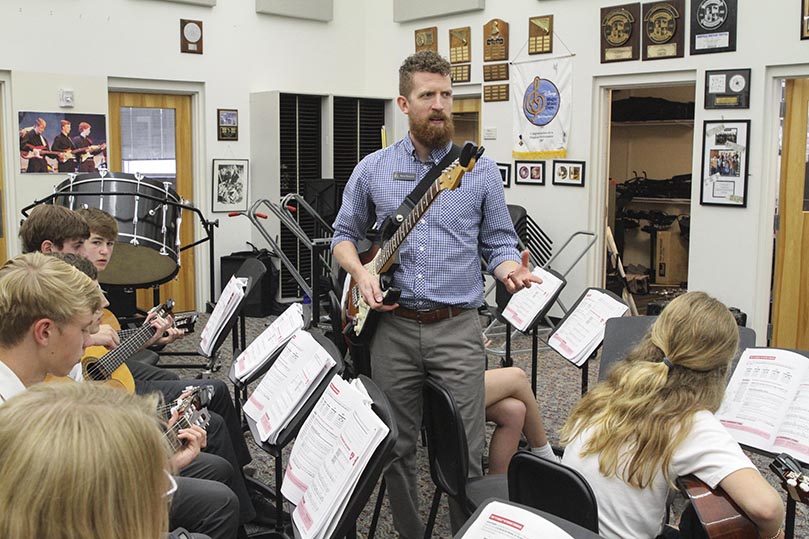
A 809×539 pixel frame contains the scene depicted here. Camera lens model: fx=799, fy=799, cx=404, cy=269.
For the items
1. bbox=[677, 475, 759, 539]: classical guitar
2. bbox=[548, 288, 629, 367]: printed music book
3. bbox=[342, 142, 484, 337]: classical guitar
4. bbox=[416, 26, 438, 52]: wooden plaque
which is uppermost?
bbox=[416, 26, 438, 52]: wooden plaque

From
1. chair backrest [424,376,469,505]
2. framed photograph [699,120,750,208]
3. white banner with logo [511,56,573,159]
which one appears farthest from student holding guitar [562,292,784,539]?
white banner with logo [511,56,573,159]

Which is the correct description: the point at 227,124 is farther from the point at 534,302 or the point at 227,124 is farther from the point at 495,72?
the point at 534,302

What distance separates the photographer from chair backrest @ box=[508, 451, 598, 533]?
185 cm

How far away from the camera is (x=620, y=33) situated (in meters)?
6.76

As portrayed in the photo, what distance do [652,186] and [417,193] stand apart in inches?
309

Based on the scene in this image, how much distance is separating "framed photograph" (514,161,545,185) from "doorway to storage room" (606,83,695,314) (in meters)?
1.99

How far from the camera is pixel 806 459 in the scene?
236cm

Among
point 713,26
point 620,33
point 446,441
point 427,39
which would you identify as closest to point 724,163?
point 713,26

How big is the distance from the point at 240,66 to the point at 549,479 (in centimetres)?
699

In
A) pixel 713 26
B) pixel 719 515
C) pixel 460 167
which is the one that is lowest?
pixel 719 515

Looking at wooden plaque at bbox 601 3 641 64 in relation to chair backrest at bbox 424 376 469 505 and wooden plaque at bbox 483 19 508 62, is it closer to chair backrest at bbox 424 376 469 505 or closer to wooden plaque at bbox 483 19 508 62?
wooden plaque at bbox 483 19 508 62

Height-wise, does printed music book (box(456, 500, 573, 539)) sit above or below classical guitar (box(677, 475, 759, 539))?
above

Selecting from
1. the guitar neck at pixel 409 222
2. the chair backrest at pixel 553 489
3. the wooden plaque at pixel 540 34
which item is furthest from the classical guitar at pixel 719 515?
the wooden plaque at pixel 540 34

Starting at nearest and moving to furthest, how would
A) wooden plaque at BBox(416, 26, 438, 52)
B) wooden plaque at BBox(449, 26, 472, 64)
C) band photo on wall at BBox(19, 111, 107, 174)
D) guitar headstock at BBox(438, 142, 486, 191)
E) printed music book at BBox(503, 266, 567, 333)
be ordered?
guitar headstock at BBox(438, 142, 486, 191) → printed music book at BBox(503, 266, 567, 333) → band photo on wall at BBox(19, 111, 107, 174) → wooden plaque at BBox(449, 26, 472, 64) → wooden plaque at BBox(416, 26, 438, 52)
